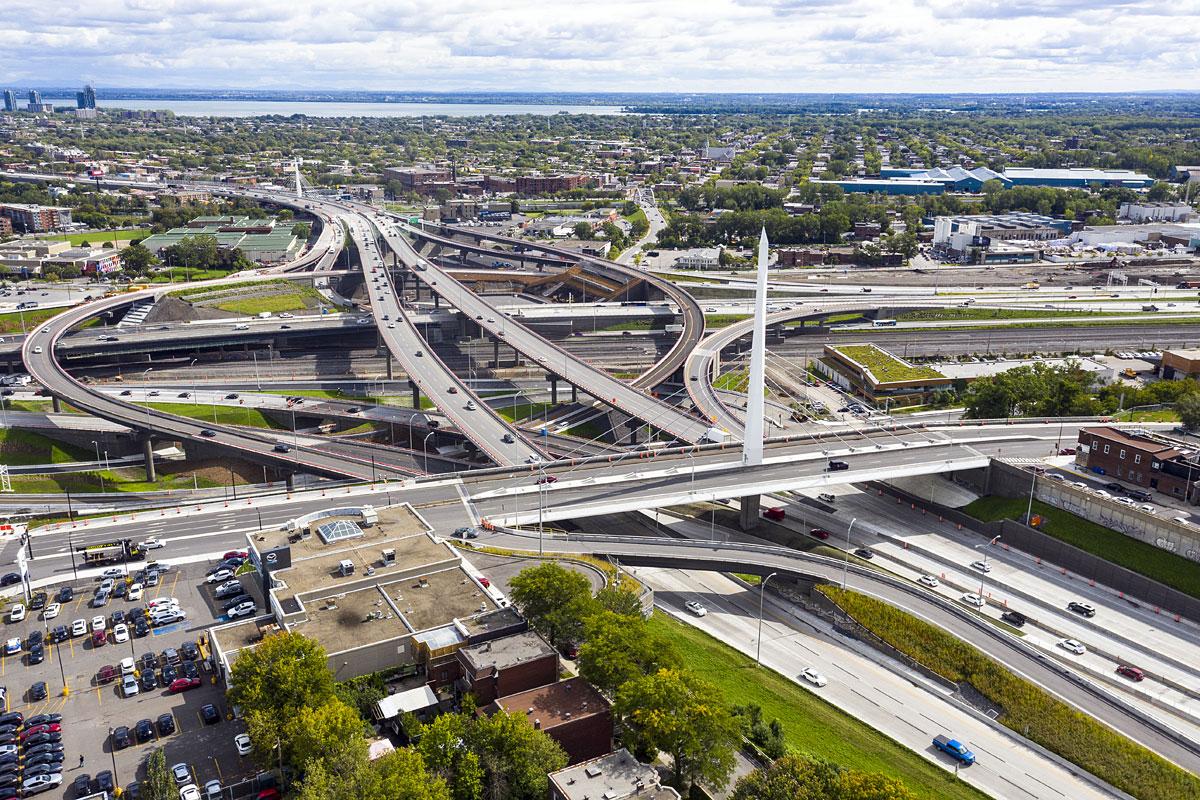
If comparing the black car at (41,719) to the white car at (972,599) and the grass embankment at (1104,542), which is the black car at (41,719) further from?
the grass embankment at (1104,542)

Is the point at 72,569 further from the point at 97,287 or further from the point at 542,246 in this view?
the point at 542,246

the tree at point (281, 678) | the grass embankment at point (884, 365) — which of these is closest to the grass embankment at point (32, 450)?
the tree at point (281, 678)

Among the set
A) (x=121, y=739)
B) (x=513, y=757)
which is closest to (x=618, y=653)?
(x=513, y=757)

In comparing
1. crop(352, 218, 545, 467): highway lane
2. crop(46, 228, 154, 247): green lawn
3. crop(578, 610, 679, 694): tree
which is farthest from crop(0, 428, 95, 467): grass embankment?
crop(46, 228, 154, 247): green lawn

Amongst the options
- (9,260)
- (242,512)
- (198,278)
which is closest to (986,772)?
(242,512)

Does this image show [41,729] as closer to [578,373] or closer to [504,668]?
[504,668]
